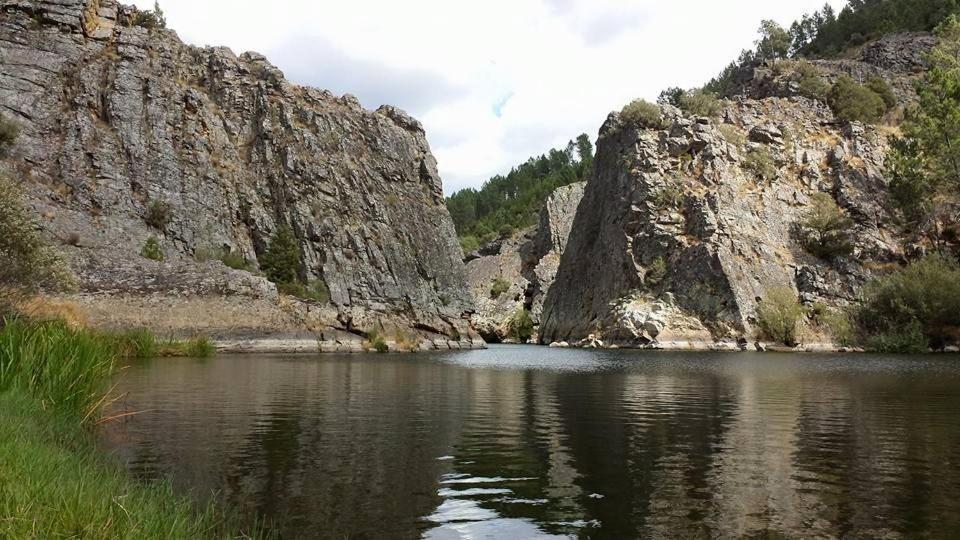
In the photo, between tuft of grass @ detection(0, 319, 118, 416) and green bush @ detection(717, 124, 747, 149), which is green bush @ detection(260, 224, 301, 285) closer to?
green bush @ detection(717, 124, 747, 149)

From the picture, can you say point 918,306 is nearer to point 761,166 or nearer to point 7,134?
point 761,166

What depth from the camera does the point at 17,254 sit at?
39.8m

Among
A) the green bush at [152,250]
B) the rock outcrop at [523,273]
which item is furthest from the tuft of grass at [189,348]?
the rock outcrop at [523,273]

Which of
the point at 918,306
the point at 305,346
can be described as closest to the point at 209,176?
the point at 305,346

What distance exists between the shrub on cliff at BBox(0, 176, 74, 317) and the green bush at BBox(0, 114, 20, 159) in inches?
1400

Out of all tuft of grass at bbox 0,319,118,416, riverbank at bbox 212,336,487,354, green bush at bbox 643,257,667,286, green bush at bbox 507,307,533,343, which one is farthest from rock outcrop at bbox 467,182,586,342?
tuft of grass at bbox 0,319,118,416

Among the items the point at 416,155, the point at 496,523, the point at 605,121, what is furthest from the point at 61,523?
the point at 605,121

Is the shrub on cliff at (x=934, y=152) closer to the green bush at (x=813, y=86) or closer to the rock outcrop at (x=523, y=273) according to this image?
the green bush at (x=813, y=86)

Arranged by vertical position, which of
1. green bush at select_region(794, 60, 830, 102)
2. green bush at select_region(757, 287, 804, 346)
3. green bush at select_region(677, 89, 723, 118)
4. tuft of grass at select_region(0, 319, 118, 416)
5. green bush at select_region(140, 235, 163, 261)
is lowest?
tuft of grass at select_region(0, 319, 118, 416)

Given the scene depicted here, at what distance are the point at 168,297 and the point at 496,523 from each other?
216 feet

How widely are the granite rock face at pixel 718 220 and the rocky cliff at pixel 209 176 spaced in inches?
1046

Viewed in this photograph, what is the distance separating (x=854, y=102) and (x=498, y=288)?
81.8 meters

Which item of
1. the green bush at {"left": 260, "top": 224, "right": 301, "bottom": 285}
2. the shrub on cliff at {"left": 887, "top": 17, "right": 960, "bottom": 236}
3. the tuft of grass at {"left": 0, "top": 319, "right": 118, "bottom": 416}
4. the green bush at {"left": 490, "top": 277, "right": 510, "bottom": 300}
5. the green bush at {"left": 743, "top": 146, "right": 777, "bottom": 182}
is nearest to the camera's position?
the tuft of grass at {"left": 0, "top": 319, "right": 118, "bottom": 416}

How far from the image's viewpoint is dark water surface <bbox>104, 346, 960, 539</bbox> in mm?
10375
